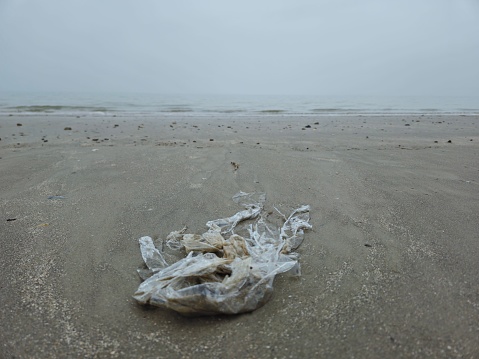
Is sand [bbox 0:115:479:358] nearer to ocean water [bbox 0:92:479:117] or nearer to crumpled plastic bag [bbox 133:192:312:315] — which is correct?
crumpled plastic bag [bbox 133:192:312:315]

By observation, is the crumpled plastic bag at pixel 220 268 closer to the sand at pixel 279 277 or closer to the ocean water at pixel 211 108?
the sand at pixel 279 277

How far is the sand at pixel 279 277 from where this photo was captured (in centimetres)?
128

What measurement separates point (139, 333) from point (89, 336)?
20 cm

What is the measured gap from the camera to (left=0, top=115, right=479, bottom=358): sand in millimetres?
1275

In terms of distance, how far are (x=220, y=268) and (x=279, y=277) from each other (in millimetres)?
315

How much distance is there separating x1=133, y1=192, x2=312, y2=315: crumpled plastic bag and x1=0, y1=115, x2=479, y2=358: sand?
6 cm

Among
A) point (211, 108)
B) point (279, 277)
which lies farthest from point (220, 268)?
point (211, 108)

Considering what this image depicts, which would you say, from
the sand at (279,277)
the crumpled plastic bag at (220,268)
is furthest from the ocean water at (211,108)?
the crumpled plastic bag at (220,268)

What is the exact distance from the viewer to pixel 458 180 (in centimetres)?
331

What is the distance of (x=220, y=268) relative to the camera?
1593 millimetres

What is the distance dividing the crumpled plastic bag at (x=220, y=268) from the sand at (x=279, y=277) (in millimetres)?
57

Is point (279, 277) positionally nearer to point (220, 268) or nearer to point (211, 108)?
point (220, 268)

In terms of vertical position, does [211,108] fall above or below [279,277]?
above

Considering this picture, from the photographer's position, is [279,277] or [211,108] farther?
[211,108]
